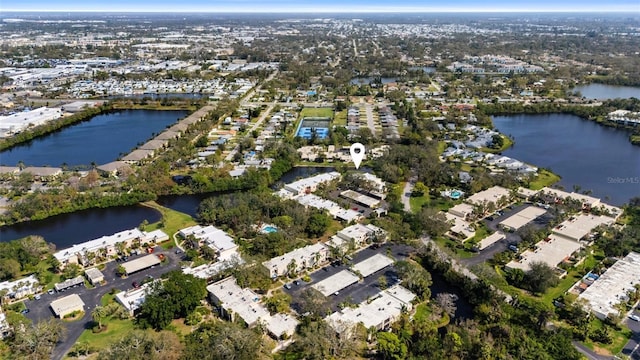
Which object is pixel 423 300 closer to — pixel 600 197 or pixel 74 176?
pixel 600 197

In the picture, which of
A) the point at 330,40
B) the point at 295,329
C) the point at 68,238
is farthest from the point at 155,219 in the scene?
the point at 330,40

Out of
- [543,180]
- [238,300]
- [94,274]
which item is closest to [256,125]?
[543,180]

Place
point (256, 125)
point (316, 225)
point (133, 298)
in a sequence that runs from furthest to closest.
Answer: point (256, 125) < point (316, 225) < point (133, 298)

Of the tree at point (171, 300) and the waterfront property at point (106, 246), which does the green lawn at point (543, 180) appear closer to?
the tree at point (171, 300)

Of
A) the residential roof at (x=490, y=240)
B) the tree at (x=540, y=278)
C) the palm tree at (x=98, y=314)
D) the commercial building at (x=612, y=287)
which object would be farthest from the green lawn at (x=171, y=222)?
the commercial building at (x=612, y=287)

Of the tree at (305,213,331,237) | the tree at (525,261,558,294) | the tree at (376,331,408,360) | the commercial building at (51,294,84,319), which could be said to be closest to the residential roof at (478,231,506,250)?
the tree at (525,261,558,294)

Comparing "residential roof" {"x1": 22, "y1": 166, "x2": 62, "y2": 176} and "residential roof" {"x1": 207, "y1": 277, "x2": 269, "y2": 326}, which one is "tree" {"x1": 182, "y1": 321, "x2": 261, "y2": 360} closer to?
"residential roof" {"x1": 207, "y1": 277, "x2": 269, "y2": 326}

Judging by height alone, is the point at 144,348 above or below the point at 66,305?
above

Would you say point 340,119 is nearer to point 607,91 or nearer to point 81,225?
point 81,225
